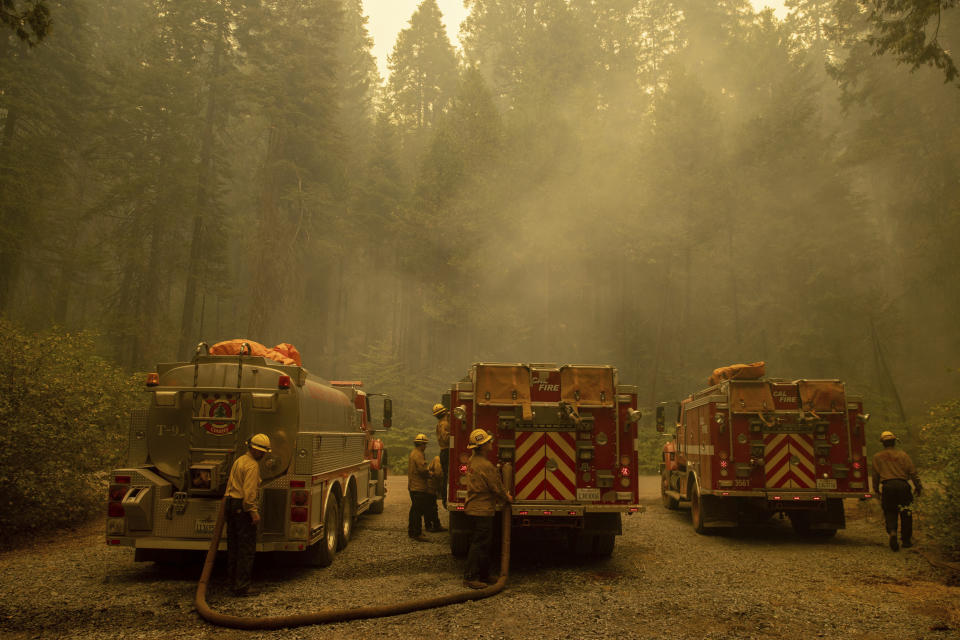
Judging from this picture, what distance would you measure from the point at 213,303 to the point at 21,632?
1713 inches

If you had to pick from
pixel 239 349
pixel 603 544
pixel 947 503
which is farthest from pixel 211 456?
pixel 947 503

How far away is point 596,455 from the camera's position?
8656mm

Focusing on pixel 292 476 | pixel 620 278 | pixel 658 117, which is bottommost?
pixel 292 476

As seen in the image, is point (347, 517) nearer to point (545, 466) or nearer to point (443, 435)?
point (443, 435)

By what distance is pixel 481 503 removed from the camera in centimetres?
764

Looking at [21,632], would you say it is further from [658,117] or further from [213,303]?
[213,303]

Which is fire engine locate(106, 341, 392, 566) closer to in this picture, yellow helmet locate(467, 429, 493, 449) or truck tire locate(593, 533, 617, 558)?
yellow helmet locate(467, 429, 493, 449)

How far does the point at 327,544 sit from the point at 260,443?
88.9 inches

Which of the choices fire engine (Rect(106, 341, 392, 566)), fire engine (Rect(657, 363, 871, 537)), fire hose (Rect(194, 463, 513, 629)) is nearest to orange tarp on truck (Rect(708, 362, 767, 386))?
fire engine (Rect(657, 363, 871, 537))

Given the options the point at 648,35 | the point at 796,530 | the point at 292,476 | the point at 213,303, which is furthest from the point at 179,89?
the point at 648,35

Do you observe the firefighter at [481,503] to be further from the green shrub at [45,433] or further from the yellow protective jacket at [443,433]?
the green shrub at [45,433]

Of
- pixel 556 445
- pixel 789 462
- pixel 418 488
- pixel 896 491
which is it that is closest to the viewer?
pixel 556 445

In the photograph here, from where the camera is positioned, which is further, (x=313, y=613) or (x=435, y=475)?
(x=435, y=475)

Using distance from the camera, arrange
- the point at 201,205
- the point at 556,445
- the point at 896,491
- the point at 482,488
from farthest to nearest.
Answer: the point at 201,205, the point at 896,491, the point at 556,445, the point at 482,488
